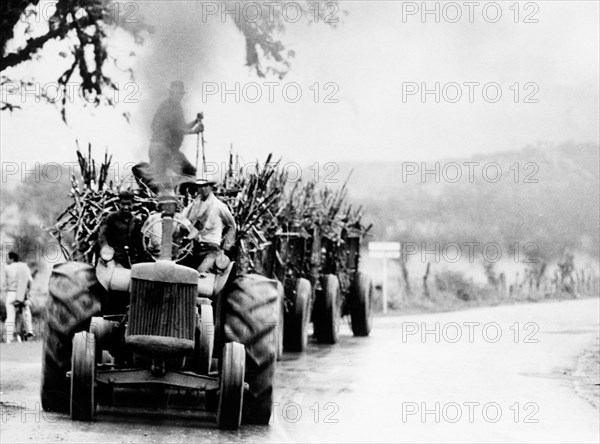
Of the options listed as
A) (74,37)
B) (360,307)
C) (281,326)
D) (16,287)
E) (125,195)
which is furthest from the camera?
(360,307)

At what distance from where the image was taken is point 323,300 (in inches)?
668

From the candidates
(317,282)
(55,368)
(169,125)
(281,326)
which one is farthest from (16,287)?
(55,368)

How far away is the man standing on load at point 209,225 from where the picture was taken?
8.91m

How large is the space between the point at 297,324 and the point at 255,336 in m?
6.48

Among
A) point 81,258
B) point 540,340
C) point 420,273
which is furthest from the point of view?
point 420,273

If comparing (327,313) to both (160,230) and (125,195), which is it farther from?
(160,230)

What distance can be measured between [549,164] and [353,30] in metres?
16.5

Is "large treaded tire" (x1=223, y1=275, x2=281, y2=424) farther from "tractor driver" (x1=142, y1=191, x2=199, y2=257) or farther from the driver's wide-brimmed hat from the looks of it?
the driver's wide-brimmed hat

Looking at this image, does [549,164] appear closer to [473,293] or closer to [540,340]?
[473,293]

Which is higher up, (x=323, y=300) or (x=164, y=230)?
(x=164, y=230)

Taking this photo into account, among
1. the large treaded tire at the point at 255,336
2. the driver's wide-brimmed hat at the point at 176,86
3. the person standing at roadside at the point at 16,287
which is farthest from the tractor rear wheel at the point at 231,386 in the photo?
the person standing at roadside at the point at 16,287

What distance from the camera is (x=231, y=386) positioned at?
809 centimetres

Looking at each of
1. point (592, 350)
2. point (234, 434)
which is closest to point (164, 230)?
point (234, 434)

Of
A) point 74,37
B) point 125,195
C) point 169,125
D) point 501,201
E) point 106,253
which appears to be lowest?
point 106,253
